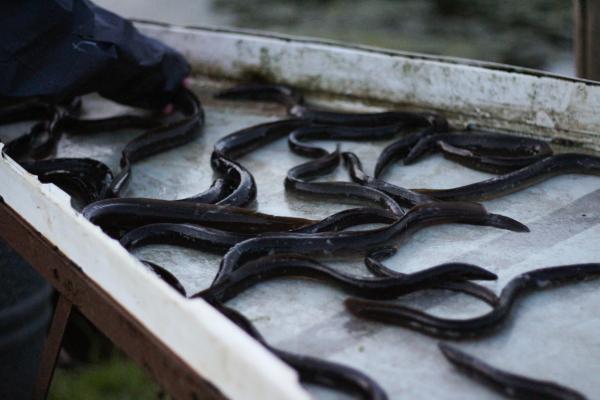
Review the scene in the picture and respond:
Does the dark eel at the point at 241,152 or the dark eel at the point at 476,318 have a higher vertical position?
the dark eel at the point at 476,318

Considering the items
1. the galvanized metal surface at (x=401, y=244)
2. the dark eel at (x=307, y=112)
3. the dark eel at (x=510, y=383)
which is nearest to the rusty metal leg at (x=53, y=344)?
the galvanized metal surface at (x=401, y=244)

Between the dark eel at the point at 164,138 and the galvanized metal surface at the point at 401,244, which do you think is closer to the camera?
the galvanized metal surface at the point at 401,244

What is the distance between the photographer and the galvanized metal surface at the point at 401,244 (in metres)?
1.59

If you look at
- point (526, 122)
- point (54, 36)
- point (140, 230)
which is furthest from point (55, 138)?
point (526, 122)

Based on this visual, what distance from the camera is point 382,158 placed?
2.64m

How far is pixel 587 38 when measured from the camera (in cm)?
318

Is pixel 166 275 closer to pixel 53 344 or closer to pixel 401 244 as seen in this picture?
pixel 53 344

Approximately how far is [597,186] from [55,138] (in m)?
1.77

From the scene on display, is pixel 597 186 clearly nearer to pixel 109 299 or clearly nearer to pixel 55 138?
pixel 109 299

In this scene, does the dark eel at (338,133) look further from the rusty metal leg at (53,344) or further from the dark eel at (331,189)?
Result: the rusty metal leg at (53,344)

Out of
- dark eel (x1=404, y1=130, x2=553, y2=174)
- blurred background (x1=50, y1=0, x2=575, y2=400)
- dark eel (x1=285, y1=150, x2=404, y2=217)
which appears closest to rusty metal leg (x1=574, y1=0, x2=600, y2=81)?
dark eel (x1=404, y1=130, x2=553, y2=174)

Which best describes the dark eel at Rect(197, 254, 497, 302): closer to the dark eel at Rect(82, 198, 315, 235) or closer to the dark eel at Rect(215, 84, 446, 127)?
the dark eel at Rect(82, 198, 315, 235)

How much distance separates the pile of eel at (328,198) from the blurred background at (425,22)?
3.65 m

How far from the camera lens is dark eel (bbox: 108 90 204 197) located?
272 centimetres
